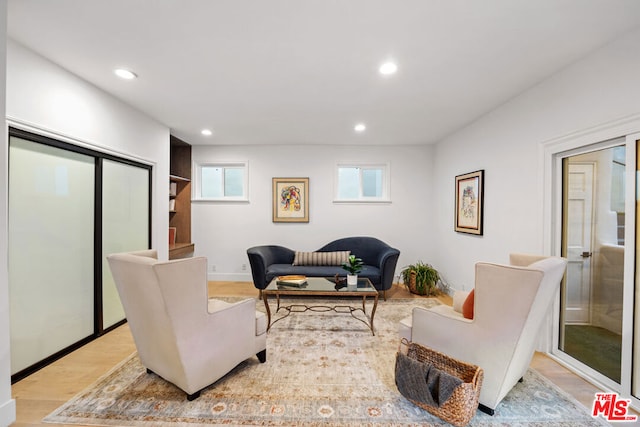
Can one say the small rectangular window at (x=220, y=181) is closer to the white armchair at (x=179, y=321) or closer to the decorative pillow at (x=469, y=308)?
the white armchair at (x=179, y=321)

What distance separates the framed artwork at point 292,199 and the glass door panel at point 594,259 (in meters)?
3.61

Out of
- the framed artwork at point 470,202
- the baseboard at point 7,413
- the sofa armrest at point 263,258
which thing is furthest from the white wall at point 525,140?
the baseboard at point 7,413

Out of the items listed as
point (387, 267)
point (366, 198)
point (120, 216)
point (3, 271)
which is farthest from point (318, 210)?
point (3, 271)

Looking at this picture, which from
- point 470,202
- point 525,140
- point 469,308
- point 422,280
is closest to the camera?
point 469,308

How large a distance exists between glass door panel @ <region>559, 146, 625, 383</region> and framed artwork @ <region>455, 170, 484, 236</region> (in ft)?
3.44

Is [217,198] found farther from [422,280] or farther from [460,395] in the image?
[460,395]

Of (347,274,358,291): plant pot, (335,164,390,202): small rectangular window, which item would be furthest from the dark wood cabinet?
(347,274,358,291): plant pot

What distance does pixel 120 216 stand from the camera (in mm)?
3262

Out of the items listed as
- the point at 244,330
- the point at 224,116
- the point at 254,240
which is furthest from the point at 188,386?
the point at 254,240

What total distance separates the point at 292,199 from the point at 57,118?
3.29m

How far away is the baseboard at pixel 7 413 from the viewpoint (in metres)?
1.68

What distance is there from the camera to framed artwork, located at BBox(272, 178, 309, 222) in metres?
5.16

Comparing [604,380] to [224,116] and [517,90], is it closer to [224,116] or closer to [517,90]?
[517,90]

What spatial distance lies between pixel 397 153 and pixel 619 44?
326cm
